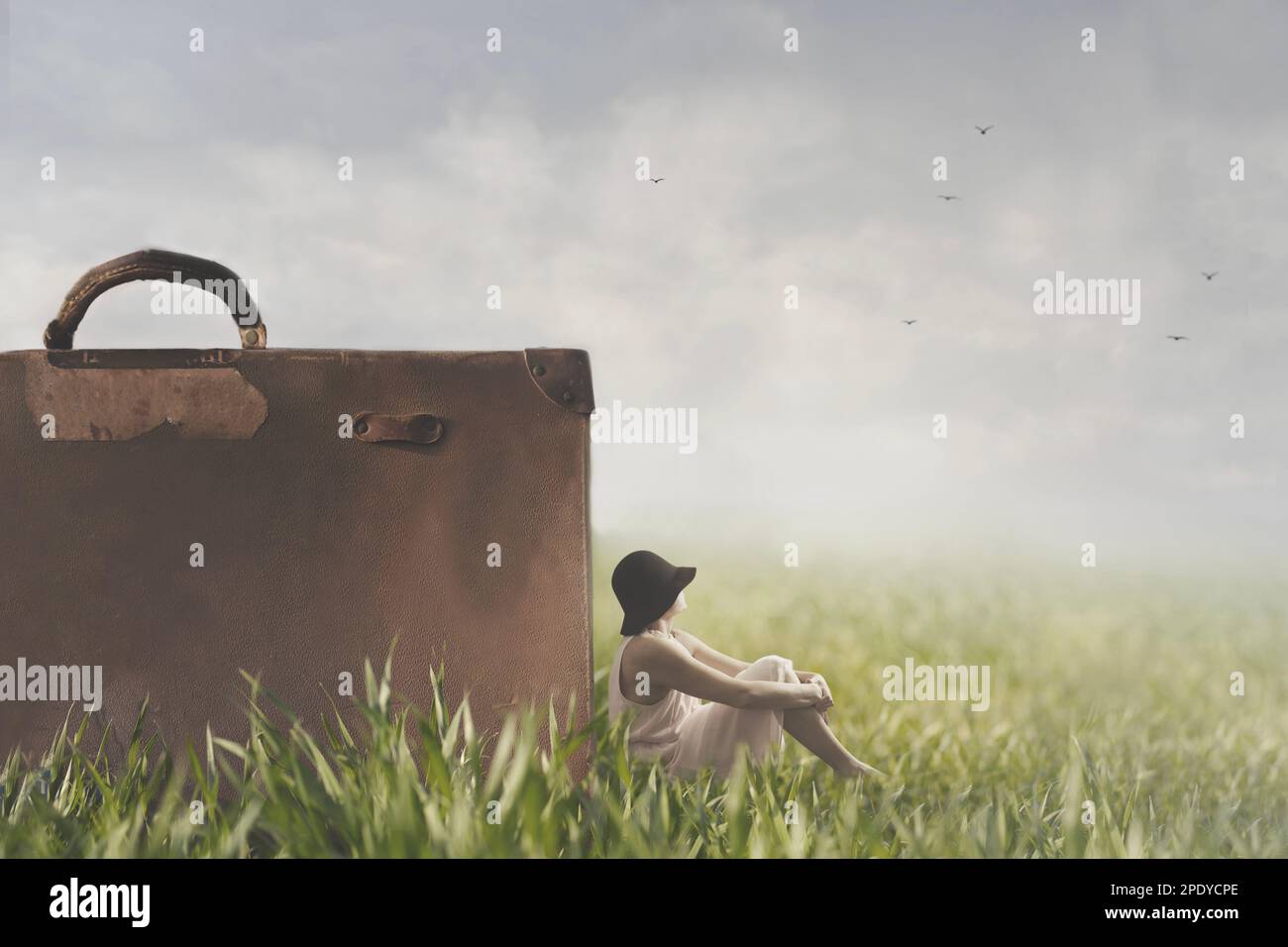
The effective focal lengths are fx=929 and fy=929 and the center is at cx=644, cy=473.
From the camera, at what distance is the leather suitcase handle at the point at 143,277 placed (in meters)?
2.08

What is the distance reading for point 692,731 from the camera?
101 inches

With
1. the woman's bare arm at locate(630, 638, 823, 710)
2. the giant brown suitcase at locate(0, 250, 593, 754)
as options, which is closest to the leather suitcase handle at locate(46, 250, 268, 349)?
the giant brown suitcase at locate(0, 250, 593, 754)

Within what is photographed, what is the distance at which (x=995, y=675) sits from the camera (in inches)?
150

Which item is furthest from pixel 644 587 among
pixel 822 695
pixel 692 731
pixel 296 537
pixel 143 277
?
pixel 143 277

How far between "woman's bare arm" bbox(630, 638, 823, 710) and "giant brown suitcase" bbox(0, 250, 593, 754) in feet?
1.36

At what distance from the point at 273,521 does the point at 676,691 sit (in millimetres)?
1197

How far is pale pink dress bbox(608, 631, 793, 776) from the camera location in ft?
8.25

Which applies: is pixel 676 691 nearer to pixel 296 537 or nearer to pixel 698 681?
pixel 698 681

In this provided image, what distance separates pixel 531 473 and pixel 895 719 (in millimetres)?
1863

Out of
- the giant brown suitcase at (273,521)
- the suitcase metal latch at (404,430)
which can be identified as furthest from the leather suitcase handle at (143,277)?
the suitcase metal latch at (404,430)

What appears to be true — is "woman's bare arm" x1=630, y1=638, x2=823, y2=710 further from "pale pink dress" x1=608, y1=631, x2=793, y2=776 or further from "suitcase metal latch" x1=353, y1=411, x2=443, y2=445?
"suitcase metal latch" x1=353, y1=411, x2=443, y2=445

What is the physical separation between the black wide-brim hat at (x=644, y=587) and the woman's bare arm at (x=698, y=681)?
0.23 ft
